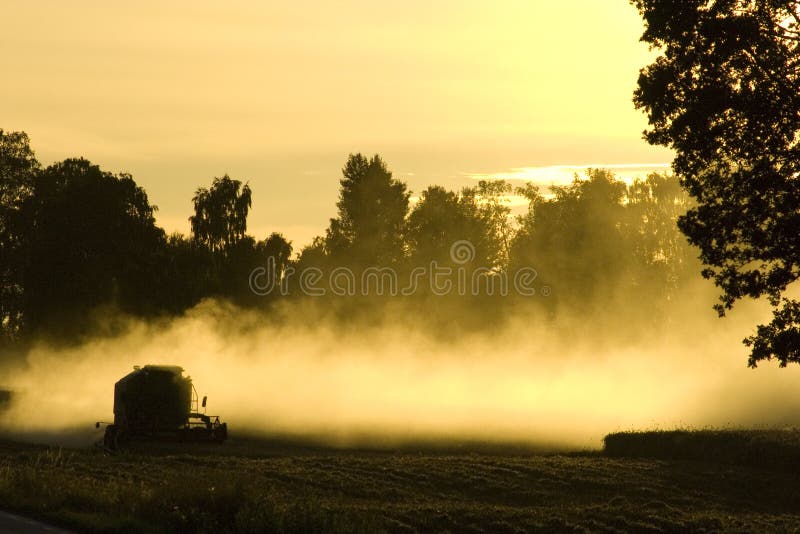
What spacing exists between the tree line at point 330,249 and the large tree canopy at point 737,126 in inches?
3371

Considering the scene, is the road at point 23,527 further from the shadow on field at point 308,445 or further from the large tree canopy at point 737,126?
the shadow on field at point 308,445

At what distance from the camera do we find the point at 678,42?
111 ft

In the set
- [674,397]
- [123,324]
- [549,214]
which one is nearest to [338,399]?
[674,397]

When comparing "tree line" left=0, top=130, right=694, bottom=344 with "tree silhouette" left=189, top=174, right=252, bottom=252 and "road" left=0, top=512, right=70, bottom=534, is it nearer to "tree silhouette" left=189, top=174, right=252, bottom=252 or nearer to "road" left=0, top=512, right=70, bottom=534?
"tree silhouette" left=189, top=174, right=252, bottom=252

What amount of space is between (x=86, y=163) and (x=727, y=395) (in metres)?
74.9

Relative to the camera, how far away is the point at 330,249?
147875mm

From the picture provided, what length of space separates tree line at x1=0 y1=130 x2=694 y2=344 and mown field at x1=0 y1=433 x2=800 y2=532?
7051 cm

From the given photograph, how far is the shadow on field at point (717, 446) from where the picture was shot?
149ft

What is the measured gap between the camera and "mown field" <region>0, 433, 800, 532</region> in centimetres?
2788

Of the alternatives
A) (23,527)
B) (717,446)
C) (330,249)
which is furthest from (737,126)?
(330,249)

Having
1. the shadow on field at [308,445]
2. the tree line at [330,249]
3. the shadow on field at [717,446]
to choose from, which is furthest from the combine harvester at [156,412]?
the tree line at [330,249]

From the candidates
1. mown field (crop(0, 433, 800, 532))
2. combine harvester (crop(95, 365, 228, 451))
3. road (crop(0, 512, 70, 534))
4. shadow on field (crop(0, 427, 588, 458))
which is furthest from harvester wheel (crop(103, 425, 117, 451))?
road (crop(0, 512, 70, 534))

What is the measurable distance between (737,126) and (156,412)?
33721 mm

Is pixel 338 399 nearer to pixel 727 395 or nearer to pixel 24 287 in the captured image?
pixel 727 395
